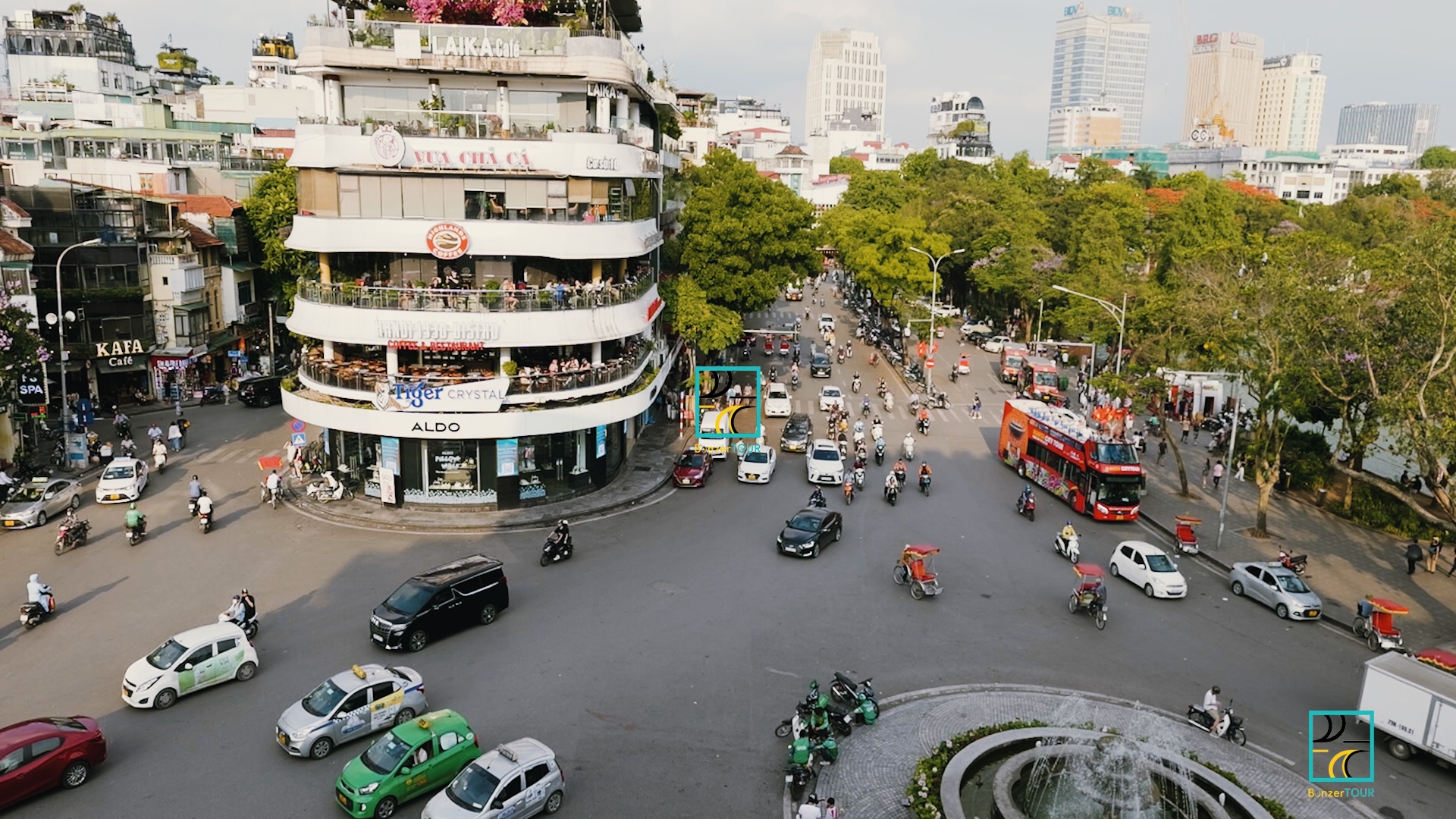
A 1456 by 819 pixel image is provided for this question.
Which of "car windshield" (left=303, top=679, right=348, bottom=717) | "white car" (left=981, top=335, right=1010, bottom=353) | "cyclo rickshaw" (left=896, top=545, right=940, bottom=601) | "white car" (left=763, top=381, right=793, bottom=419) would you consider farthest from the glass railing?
"white car" (left=981, top=335, right=1010, bottom=353)

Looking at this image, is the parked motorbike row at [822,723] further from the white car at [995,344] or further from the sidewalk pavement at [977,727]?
the white car at [995,344]

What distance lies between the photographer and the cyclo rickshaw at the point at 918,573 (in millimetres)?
25688

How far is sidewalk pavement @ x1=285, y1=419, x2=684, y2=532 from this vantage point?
30812mm

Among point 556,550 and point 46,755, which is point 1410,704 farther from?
point 46,755

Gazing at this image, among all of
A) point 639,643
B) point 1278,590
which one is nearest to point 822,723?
point 639,643

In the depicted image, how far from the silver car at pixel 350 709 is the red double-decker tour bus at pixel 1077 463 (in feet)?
76.3

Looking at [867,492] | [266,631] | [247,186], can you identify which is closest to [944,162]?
[247,186]

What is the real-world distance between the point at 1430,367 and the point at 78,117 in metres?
86.4

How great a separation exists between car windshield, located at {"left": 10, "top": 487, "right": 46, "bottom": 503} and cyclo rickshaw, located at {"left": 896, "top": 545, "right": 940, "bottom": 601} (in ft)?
87.7

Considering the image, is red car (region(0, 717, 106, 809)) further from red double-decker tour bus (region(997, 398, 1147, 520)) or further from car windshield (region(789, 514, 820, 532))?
red double-decker tour bus (region(997, 398, 1147, 520))

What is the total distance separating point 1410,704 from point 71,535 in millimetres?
32985

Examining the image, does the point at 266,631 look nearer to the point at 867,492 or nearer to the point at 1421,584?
the point at 867,492

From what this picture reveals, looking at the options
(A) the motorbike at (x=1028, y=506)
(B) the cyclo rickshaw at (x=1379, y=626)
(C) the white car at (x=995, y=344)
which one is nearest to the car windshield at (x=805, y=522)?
(A) the motorbike at (x=1028, y=506)

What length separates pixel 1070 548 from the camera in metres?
29.2
